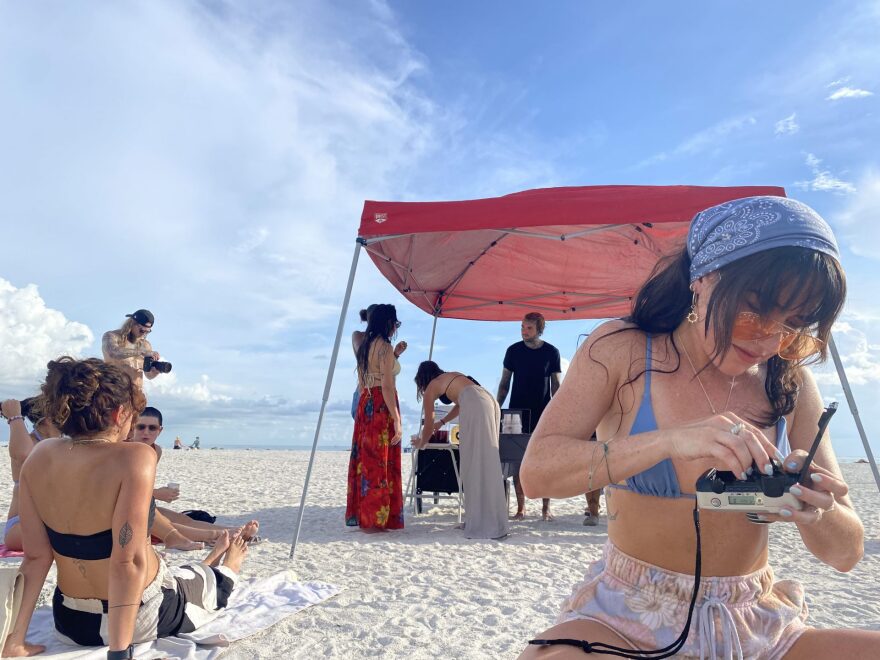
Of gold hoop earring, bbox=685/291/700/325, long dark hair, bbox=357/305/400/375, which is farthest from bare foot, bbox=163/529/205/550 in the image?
gold hoop earring, bbox=685/291/700/325

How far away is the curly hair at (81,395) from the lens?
2607mm

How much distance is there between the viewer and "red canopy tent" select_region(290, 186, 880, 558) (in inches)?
187

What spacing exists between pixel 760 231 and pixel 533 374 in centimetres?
603

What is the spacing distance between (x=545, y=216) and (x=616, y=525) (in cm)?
369

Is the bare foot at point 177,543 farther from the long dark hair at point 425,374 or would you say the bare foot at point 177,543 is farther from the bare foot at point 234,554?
the long dark hair at point 425,374

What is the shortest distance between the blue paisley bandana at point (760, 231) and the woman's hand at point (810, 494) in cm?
39

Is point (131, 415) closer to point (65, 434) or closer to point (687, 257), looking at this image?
point (65, 434)

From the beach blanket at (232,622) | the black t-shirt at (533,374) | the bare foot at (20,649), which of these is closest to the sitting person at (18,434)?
the beach blanket at (232,622)

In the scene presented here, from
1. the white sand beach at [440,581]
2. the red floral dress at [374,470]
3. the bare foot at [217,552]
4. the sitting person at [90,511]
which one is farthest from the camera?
the red floral dress at [374,470]

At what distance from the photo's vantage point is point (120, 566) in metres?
2.51

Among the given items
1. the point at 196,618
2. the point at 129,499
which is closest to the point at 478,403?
the point at 196,618

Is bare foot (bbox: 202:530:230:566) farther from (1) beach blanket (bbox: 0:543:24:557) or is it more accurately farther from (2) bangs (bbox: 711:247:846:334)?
(2) bangs (bbox: 711:247:846:334)

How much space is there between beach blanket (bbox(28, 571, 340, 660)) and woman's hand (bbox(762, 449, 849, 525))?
9.03 feet

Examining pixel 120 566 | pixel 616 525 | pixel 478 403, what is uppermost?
pixel 478 403
